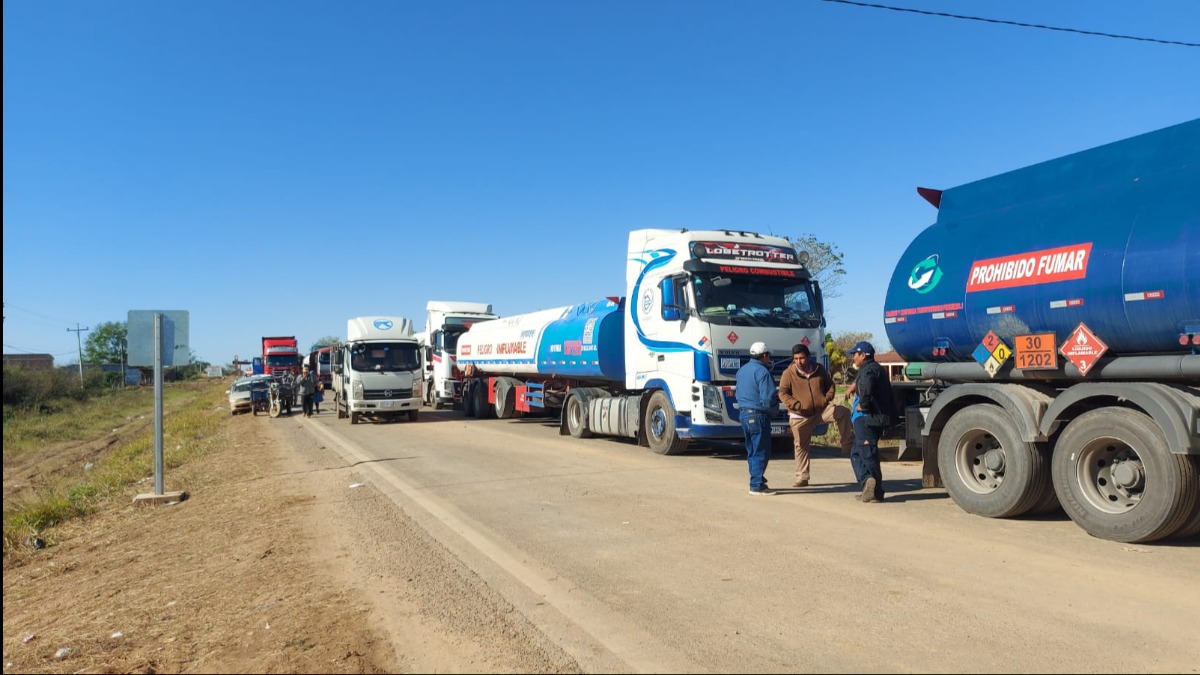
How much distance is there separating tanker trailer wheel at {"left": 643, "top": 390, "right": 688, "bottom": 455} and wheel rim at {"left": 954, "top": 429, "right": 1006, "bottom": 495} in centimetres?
558

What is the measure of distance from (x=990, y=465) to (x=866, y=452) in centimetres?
124

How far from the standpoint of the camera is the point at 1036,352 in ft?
23.9

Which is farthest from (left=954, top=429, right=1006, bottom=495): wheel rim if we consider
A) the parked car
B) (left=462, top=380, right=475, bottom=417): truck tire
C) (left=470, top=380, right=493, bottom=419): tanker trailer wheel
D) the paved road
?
the parked car

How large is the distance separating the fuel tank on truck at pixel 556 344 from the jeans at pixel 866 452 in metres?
7.51

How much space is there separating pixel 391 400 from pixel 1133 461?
1975 centimetres

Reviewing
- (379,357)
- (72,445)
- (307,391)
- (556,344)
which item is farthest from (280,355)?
(556,344)

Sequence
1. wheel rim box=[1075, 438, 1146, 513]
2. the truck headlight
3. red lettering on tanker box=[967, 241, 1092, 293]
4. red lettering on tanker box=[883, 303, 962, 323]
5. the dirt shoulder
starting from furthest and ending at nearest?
the truck headlight
red lettering on tanker box=[883, 303, 962, 323]
red lettering on tanker box=[967, 241, 1092, 293]
wheel rim box=[1075, 438, 1146, 513]
the dirt shoulder

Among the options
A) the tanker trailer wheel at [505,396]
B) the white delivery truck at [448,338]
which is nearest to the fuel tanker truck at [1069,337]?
the tanker trailer wheel at [505,396]

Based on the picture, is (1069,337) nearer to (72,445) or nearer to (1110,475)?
(1110,475)

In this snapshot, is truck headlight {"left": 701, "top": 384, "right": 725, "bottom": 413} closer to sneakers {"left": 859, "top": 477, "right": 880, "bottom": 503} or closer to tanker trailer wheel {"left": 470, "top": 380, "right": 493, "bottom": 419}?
sneakers {"left": 859, "top": 477, "right": 880, "bottom": 503}

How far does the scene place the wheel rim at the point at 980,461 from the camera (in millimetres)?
7793

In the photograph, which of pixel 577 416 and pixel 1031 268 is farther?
pixel 577 416

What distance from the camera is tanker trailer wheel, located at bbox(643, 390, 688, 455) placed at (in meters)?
13.3

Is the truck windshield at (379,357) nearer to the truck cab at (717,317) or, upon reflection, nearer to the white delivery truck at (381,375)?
the white delivery truck at (381,375)
